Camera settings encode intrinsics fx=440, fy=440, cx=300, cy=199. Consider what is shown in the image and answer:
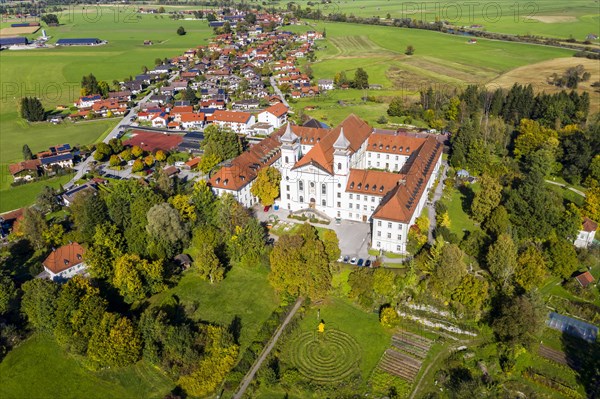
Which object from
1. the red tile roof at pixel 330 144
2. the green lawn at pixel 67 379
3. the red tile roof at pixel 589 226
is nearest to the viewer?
the green lawn at pixel 67 379

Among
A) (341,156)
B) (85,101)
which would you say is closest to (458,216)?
(341,156)

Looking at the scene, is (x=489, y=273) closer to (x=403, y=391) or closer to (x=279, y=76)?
(x=403, y=391)

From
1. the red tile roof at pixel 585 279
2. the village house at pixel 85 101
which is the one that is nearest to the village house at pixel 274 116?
the village house at pixel 85 101

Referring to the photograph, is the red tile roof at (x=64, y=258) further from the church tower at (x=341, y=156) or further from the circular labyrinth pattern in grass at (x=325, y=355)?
the church tower at (x=341, y=156)

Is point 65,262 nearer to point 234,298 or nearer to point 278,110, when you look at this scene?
point 234,298

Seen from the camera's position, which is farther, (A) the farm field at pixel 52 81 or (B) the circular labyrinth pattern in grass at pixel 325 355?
Answer: (A) the farm field at pixel 52 81

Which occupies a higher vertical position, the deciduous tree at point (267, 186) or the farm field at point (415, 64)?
the farm field at point (415, 64)

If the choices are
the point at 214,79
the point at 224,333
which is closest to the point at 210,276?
the point at 224,333
